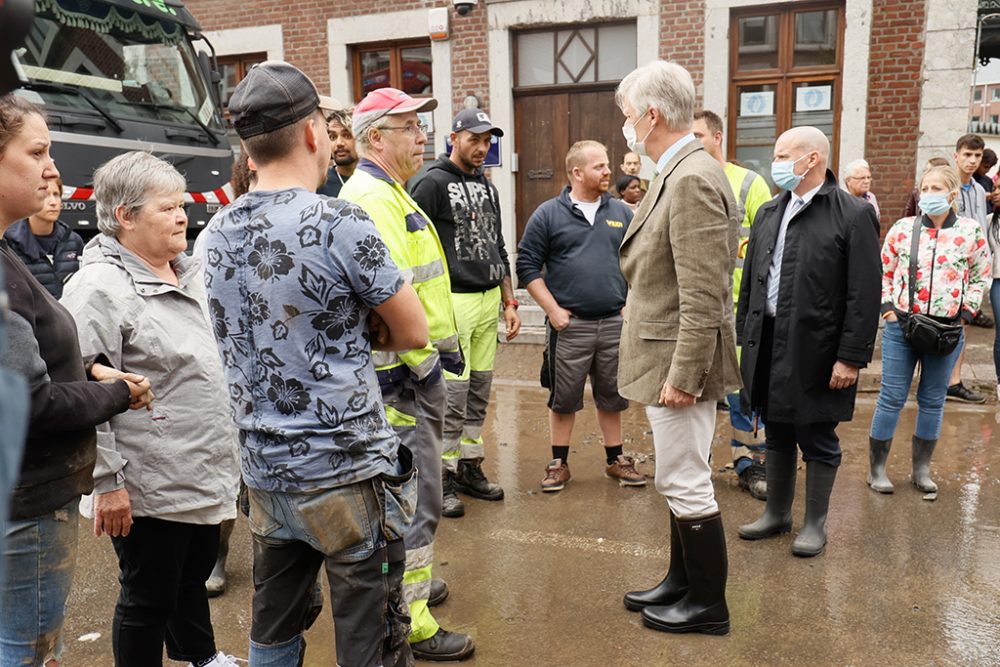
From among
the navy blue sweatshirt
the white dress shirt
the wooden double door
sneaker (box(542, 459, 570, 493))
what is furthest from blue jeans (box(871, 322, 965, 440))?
the wooden double door

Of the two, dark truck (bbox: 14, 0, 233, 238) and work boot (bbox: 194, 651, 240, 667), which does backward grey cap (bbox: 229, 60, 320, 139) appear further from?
dark truck (bbox: 14, 0, 233, 238)

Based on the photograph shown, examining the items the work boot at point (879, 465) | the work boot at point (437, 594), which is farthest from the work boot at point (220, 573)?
the work boot at point (879, 465)

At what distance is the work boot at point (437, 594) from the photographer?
3516 millimetres

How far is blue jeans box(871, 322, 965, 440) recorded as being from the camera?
181 inches

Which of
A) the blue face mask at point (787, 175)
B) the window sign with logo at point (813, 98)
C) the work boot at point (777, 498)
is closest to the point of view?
the blue face mask at point (787, 175)

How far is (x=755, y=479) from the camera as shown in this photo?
4715mm

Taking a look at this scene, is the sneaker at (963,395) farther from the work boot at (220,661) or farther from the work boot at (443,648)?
the work boot at (220,661)

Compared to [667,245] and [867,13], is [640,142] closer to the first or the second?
[667,245]

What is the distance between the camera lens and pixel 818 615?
3.32 metres

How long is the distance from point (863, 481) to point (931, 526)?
68 cm

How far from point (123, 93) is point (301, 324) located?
18.7 feet

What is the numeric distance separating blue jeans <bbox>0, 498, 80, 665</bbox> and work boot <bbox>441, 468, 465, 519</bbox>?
245cm

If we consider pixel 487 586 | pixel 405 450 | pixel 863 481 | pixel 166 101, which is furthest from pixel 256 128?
pixel 166 101

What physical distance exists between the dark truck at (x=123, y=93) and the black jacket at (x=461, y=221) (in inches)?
112
